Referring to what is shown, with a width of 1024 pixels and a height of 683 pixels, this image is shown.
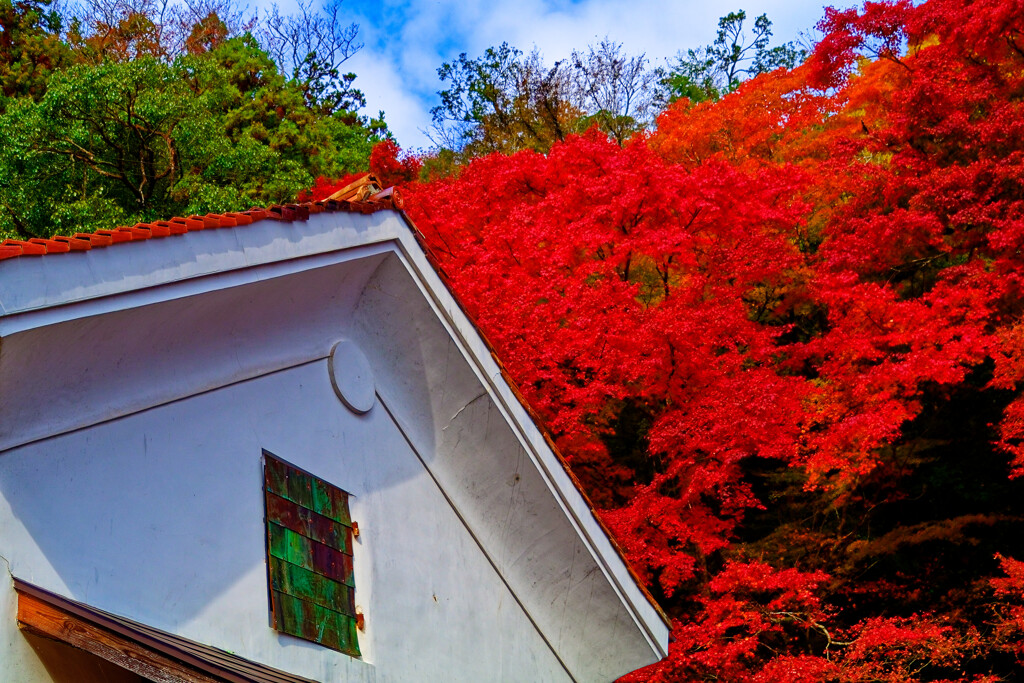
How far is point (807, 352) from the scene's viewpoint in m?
18.2

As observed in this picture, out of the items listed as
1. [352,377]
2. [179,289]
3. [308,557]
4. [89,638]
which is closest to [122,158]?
[352,377]

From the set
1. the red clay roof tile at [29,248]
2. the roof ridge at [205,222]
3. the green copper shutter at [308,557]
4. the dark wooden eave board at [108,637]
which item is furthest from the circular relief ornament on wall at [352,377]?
the red clay roof tile at [29,248]

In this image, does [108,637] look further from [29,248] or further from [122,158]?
[122,158]

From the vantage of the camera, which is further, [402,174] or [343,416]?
[402,174]

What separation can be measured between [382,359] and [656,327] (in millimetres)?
7647

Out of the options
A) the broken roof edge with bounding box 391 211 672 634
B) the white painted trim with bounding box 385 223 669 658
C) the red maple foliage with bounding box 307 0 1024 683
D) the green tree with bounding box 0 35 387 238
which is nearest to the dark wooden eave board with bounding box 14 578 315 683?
the white painted trim with bounding box 385 223 669 658

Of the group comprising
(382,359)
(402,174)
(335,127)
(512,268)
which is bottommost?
(382,359)

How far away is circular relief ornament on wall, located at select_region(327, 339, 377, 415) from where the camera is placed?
812 cm

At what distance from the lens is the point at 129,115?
18.6 meters

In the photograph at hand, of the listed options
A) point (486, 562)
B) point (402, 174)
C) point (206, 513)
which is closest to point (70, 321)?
point (206, 513)

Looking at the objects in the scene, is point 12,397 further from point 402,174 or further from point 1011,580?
point 402,174

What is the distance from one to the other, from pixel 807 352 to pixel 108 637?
605 inches

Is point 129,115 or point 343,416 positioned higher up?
point 129,115

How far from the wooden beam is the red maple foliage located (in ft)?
33.8
